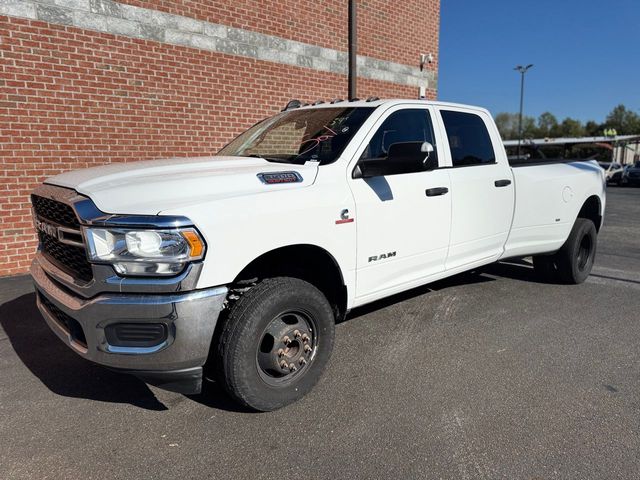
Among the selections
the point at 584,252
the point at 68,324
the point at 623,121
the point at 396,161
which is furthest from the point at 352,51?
the point at 623,121

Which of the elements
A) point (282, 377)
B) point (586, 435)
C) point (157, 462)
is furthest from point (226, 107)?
point (586, 435)

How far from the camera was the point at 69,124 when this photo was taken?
620 centimetres

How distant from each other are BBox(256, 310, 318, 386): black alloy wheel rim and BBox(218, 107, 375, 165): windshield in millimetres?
1091

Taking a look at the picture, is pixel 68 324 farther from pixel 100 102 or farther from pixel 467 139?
pixel 100 102

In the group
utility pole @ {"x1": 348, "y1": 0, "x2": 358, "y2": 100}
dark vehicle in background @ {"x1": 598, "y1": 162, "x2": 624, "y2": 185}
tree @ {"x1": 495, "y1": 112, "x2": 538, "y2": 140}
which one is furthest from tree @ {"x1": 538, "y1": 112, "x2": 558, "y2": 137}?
utility pole @ {"x1": 348, "y1": 0, "x2": 358, "y2": 100}

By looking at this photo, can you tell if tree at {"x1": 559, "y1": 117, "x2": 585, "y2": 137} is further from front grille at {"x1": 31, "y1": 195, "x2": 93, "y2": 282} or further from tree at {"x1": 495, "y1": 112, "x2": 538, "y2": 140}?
front grille at {"x1": 31, "y1": 195, "x2": 93, "y2": 282}

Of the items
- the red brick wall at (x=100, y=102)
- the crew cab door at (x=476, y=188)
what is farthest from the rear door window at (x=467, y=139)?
the red brick wall at (x=100, y=102)

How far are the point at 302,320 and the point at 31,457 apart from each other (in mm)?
1643

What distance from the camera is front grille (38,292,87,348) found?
265 cm

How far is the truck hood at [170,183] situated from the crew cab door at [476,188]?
1.60m

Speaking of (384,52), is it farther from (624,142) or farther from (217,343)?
(624,142)

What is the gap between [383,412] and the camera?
9.73ft

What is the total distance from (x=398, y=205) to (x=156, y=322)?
6.33 feet

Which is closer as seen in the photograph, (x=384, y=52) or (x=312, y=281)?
(x=312, y=281)
